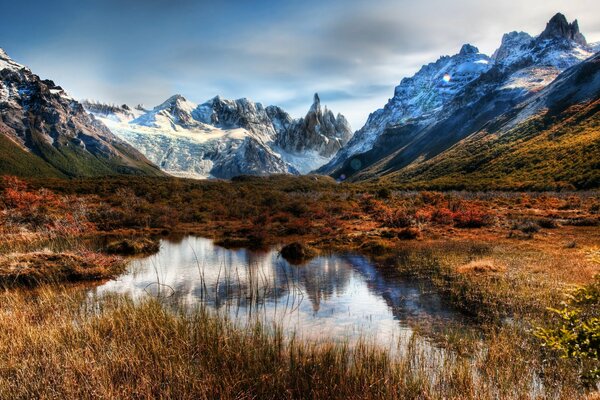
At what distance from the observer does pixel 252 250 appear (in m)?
31.3

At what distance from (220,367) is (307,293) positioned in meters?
9.05

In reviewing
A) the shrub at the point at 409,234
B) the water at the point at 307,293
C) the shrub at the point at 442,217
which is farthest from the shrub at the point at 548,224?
the water at the point at 307,293

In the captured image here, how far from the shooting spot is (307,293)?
1762 centimetres

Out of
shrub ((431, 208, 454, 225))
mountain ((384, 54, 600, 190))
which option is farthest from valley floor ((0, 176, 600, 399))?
mountain ((384, 54, 600, 190))

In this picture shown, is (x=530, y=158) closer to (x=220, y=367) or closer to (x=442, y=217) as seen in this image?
(x=442, y=217)

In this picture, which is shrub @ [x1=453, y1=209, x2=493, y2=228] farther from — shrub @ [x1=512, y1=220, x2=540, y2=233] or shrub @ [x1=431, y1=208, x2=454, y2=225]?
shrub @ [x1=512, y1=220, x2=540, y2=233]

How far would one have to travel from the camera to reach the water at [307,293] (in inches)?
514

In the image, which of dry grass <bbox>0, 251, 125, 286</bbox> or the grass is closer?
the grass

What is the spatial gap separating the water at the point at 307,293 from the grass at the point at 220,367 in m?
1.74

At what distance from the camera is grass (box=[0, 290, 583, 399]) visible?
25.1 feet

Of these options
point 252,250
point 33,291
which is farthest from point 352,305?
point 252,250

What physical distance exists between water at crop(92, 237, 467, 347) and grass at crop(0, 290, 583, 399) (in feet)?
5.72

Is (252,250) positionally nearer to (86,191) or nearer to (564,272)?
(564,272)

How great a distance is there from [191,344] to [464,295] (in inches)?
466
